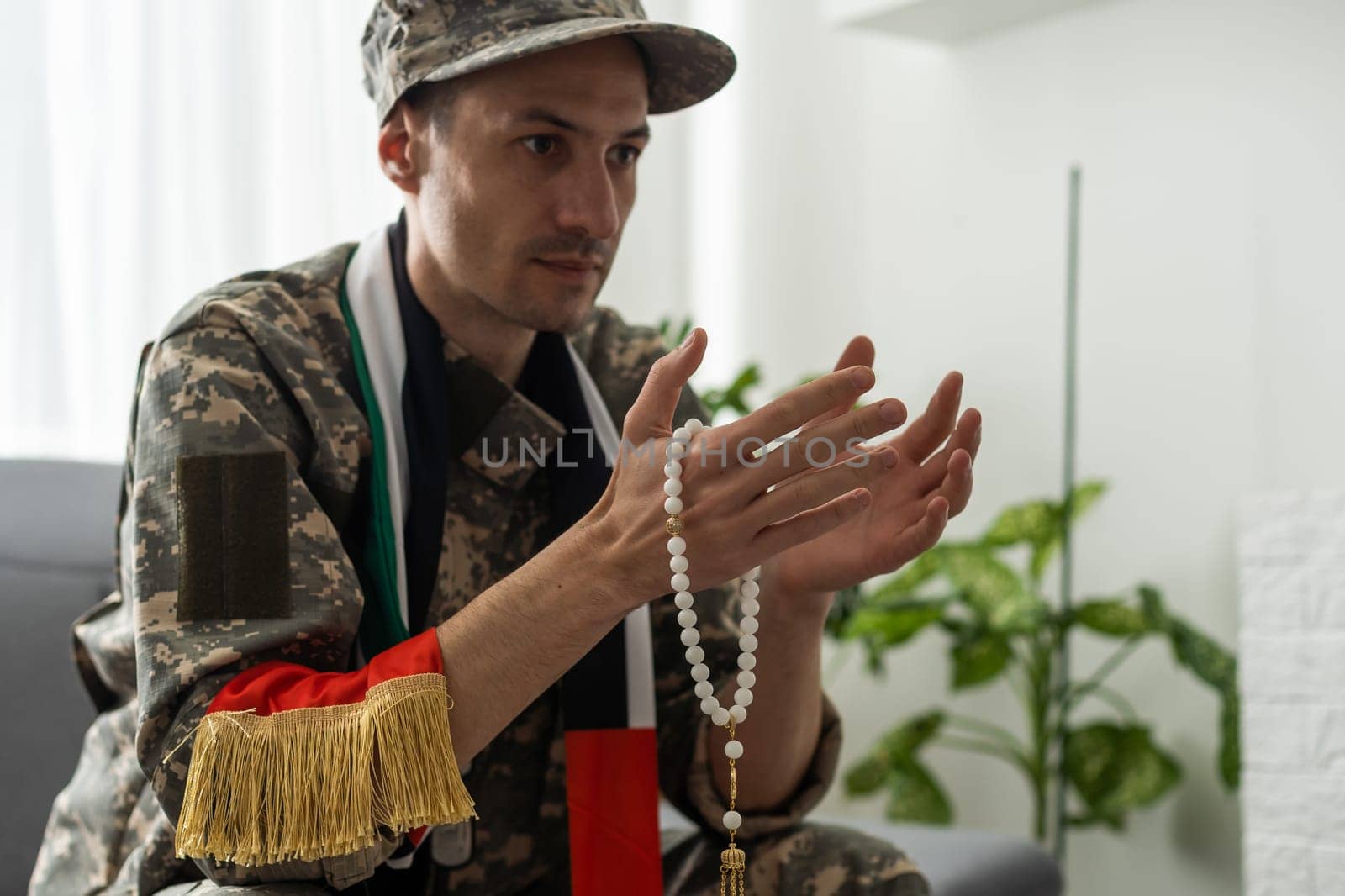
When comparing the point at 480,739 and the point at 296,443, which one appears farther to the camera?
the point at 296,443

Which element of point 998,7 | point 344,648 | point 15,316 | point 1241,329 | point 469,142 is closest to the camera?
point 344,648

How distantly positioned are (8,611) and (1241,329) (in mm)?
1889

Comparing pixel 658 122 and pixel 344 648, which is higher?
pixel 658 122

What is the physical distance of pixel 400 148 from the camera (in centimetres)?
123

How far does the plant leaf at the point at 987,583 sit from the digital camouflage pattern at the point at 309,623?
1.08m

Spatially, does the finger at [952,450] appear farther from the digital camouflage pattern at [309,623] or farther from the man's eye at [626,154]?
the man's eye at [626,154]

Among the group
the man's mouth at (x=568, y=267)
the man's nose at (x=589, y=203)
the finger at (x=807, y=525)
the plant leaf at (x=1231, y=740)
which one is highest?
the man's nose at (x=589, y=203)

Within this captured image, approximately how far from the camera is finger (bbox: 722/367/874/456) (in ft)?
2.56

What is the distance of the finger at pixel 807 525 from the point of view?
825 mm

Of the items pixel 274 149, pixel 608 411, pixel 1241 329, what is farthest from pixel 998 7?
pixel 608 411

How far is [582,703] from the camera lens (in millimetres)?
1152

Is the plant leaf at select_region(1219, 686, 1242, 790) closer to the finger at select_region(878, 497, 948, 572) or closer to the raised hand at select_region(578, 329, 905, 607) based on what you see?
the finger at select_region(878, 497, 948, 572)

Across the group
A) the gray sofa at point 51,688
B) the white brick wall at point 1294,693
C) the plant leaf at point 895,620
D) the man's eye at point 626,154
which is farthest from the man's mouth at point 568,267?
the plant leaf at point 895,620

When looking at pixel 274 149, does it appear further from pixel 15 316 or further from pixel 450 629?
pixel 450 629
